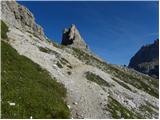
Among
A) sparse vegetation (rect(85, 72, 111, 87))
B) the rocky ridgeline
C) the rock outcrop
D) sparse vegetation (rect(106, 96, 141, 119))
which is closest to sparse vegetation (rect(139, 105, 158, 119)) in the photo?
sparse vegetation (rect(106, 96, 141, 119))

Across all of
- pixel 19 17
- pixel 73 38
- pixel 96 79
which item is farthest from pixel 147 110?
pixel 73 38

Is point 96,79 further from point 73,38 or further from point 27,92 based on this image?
point 73,38

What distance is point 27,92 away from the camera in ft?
98.0

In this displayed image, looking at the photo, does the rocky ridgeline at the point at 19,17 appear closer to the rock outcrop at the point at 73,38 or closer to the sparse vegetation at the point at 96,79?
the sparse vegetation at the point at 96,79

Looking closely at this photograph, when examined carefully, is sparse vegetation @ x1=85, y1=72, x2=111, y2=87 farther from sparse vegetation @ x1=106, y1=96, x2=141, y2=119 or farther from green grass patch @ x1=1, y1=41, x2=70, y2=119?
sparse vegetation @ x1=106, y1=96, x2=141, y2=119

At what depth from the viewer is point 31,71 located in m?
38.9

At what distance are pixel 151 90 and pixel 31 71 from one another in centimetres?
3872

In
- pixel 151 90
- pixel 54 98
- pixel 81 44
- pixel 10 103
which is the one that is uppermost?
pixel 81 44

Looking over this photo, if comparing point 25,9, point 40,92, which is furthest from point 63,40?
point 40,92

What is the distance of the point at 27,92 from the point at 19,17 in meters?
82.0

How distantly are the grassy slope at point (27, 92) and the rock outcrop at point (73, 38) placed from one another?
12498 centimetres

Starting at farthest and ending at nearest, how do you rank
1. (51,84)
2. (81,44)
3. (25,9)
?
(81,44) → (25,9) → (51,84)

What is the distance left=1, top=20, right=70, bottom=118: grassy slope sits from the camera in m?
26.0

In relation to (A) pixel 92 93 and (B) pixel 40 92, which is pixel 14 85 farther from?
(A) pixel 92 93
